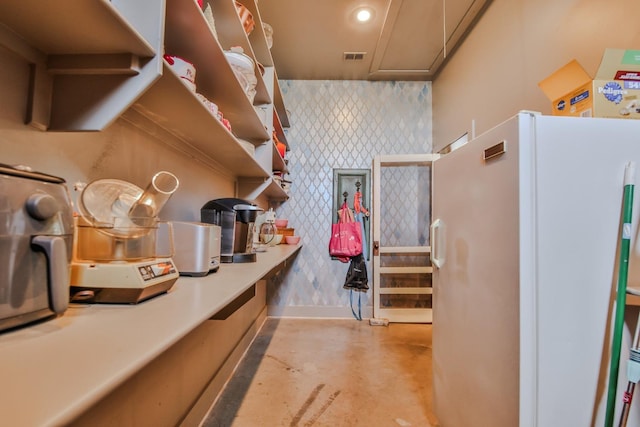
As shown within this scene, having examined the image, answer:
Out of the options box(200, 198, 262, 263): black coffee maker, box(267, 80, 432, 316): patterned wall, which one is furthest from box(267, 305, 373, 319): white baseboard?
box(200, 198, 262, 263): black coffee maker

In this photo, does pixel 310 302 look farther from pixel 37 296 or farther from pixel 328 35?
pixel 37 296

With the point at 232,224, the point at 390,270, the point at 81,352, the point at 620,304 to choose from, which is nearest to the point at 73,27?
the point at 81,352

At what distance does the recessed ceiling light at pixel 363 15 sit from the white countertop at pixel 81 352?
2.47 m

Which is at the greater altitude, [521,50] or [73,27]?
[521,50]

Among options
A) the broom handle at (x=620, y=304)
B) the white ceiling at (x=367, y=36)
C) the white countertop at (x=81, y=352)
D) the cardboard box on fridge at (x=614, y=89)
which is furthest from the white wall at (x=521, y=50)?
the white countertop at (x=81, y=352)

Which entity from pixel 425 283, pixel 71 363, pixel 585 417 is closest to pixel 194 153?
pixel 71 363

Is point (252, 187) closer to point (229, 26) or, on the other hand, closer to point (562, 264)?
point (229, 26)

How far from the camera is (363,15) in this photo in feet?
7.60

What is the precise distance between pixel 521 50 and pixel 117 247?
7.86ft

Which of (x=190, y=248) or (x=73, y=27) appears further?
(x=190, y=248)

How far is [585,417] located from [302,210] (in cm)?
267

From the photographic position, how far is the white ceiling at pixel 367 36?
2.24 meters

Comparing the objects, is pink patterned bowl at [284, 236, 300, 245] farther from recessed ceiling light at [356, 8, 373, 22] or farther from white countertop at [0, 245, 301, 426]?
white countertop at [0, 245, 301, 426]

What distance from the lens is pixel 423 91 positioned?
10.8ft
